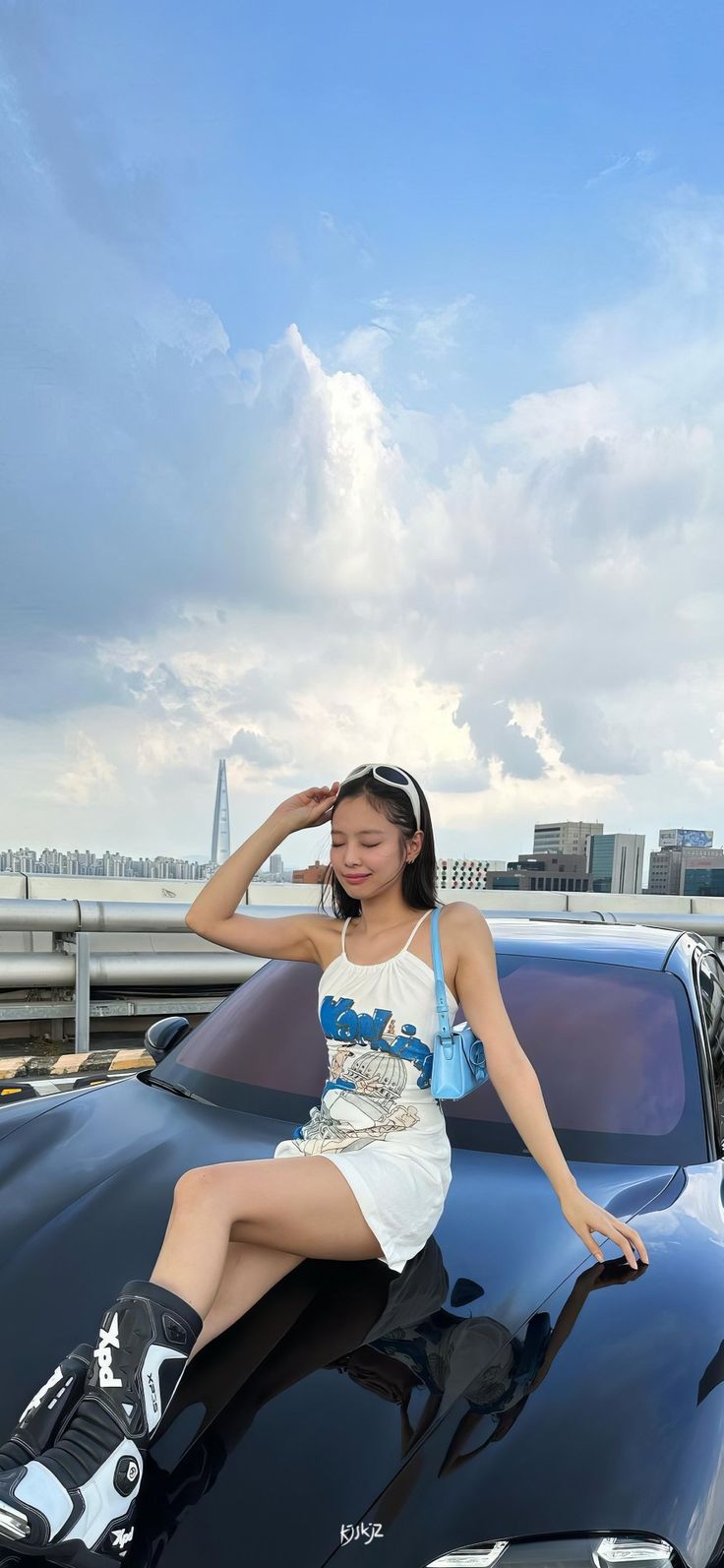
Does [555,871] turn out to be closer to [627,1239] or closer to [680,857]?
[680,857]

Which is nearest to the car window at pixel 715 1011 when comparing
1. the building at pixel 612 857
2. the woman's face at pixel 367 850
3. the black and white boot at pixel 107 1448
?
the woman's face at pixel 367 850

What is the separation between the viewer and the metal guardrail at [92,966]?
6316 mm

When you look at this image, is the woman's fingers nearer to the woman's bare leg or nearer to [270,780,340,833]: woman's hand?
the woman's bare leg

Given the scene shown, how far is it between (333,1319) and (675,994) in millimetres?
1401

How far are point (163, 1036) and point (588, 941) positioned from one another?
1.26 meters

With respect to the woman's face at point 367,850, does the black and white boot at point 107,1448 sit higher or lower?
lower

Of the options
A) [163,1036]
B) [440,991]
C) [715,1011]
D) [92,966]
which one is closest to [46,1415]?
[440,991]

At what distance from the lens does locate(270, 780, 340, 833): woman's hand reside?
8.42 ft

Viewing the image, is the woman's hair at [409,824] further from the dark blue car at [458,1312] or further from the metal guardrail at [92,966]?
the metal guardrail at [92,966]

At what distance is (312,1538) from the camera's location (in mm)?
1417

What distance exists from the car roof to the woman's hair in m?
0.67

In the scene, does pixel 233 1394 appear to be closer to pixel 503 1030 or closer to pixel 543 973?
pixel 503 1030

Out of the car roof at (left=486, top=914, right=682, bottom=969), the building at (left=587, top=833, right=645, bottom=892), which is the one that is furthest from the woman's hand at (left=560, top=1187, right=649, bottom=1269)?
the building at (left=587, top=833, right=645, bottom=892)

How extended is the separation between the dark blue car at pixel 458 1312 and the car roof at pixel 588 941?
15mm
